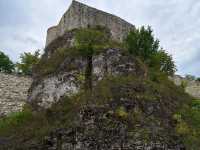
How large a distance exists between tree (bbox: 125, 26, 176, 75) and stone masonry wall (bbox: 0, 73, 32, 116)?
6.47 meters

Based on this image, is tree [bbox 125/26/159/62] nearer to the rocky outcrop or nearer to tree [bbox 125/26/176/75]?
tree [bbox 125/26/176/75]

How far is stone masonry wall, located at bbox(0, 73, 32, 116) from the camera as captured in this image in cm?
2022

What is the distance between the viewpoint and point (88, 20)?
2380cm

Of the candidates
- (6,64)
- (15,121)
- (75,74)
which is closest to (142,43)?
(75,74)

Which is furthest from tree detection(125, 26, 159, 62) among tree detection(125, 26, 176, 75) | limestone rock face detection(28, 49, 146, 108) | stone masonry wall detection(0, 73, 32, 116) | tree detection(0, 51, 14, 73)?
tree detection(0, 51, 14, 73)

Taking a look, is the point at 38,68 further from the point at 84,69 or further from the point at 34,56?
the point at 34,56

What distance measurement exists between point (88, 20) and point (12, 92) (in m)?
6.65

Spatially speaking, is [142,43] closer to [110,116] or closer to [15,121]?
[110,116]

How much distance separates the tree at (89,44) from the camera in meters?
19.7

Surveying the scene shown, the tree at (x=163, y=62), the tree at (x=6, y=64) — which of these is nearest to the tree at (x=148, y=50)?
the tree at (x=163, y=62)

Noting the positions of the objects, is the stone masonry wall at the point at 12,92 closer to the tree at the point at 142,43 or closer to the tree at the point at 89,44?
the tree at the point at 89,44

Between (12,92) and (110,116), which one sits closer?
(110,116)

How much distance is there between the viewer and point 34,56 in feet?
88.9

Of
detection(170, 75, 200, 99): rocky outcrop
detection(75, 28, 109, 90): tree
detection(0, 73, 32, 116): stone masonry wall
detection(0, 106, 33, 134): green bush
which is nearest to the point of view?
detection(0, 106, 33, 134): green bush
